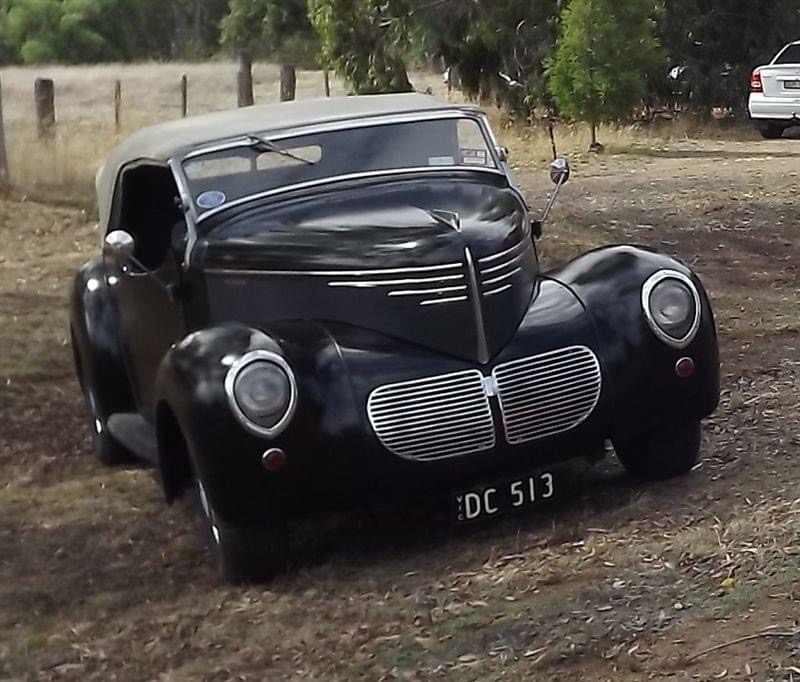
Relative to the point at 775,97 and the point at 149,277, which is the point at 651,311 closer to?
the point at 149,277

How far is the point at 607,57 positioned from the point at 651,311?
14.3 metres

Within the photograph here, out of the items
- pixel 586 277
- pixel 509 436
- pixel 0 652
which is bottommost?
pixel 0 652

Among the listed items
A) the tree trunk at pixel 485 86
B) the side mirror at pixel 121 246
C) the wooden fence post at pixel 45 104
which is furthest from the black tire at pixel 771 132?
the side mirror at pixel 121 246

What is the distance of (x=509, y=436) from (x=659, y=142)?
1516 centimetres

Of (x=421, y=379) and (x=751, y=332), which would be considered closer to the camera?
(x=421, y=379)

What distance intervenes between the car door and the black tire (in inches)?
633

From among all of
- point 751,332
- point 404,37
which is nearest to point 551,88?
point 404,37

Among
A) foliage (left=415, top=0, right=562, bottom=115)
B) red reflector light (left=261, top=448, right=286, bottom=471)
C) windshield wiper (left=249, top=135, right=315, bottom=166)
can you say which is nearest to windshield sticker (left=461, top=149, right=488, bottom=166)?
windshield wiper (left=249, top=135, right=315, bottom=166)

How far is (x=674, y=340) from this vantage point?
17.4 feet

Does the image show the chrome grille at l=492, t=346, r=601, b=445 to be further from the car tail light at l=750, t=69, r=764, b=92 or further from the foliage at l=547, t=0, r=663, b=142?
the car tail light at l=750, t=69, r=764, b=92

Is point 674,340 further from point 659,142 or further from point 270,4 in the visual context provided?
point 270,4

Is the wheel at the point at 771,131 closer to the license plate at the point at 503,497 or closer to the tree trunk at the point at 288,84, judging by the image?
the tree trunk at the point at 288,84

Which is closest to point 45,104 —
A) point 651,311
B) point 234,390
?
point 651,311

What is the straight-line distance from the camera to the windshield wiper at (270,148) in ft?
19.3
